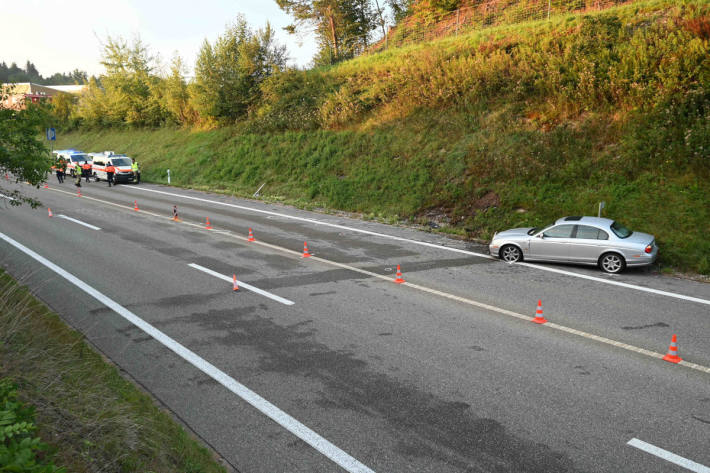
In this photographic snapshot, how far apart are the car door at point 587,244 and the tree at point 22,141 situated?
12.0 metres

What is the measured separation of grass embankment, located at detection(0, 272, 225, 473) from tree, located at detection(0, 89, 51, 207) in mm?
3350

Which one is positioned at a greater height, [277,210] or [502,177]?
[502,177]

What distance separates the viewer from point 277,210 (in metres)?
22.0

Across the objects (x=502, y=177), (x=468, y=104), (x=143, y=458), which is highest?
(x=468, y=104)

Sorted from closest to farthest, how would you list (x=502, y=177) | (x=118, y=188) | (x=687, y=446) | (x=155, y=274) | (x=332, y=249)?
(x=687, y=446) < (x=155, y=274) < (x=332, y=249) < (x=502, y=177) < (x=118, y=188)

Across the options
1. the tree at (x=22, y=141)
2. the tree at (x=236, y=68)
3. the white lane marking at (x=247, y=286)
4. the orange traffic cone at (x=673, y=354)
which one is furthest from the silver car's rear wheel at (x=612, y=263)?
the tree at (x=236, y=68)

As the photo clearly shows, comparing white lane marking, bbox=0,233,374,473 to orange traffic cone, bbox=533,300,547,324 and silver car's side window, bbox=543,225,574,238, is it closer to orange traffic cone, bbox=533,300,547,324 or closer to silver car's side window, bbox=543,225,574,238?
orange traffic cone, bbox=533,300,547,324

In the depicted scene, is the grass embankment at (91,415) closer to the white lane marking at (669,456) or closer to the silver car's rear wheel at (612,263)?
the white lane marking at (669,456)

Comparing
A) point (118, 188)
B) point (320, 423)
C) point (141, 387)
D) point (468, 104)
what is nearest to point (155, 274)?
point (141, 387)

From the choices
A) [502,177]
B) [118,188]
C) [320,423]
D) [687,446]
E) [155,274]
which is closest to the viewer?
[687,446]

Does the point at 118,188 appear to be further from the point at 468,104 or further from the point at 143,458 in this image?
the point at 143,458

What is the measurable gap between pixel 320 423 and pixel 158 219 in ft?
52.6

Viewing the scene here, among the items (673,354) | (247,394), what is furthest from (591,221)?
(247,394)

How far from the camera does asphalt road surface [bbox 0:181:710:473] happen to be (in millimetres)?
5250
